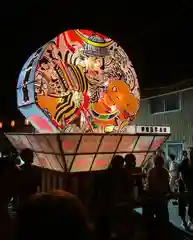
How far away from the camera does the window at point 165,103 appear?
1738 centimetres

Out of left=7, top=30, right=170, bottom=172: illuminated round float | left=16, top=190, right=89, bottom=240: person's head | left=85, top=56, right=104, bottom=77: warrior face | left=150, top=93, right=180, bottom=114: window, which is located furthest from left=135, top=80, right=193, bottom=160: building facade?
left=16, top=190, right=89, bottom=240: person's head

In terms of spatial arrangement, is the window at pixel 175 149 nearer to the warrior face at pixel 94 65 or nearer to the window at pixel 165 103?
the window at pixel 165 103

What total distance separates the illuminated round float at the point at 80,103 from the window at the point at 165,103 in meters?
9.66

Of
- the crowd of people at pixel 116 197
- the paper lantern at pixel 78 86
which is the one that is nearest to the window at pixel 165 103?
the paper lantern at pixel 78 86

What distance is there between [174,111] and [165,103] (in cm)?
85

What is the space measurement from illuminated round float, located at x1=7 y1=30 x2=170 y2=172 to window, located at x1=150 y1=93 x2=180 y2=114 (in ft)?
31.7

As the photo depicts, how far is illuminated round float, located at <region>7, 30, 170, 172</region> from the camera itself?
6.81 meters

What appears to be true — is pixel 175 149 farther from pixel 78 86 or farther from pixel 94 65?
pixel 78 86

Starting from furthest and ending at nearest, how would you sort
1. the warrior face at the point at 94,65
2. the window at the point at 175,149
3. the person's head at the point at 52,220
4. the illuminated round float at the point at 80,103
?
the window at the point at 175,149 → the warrior face at the point at 94,65 → the illuminated round float at the point at 80,103 → the person's head at the point at 52,220

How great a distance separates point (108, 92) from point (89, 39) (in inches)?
53.0

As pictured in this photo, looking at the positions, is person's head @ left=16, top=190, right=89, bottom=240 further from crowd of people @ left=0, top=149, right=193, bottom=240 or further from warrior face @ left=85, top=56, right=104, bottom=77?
warrior face @ left=85, top=56, right=104, bottom=77

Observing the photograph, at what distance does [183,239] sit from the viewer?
5953mm

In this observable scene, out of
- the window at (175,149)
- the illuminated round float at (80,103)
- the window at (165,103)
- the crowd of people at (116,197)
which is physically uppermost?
the window at (165,103)

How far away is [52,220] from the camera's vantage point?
1.47 metres
